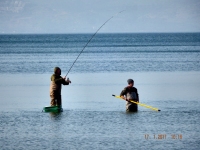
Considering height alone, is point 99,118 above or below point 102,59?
below

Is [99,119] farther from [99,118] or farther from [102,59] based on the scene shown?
[102,59]

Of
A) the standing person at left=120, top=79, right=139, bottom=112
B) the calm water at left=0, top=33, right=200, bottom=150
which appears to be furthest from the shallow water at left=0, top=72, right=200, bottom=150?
the standing person at left=120, top=79, right=139, bottom=112

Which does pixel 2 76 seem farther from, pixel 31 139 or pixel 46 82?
pixel 31 139

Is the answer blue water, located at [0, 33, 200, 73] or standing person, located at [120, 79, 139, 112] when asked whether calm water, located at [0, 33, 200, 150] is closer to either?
standing person, located at [120, 79, 139, 112]

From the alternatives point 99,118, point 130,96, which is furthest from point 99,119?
point 130,96

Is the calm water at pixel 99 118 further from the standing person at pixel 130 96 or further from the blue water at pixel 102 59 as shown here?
the blue water at pixel 102 59

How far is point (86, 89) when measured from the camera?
2608 centimetres

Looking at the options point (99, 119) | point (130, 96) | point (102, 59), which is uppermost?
point (102, 59)

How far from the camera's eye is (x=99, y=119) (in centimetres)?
1778

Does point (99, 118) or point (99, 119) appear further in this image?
point (99, 118)

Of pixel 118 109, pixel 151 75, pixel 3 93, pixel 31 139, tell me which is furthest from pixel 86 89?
pixel 31 139

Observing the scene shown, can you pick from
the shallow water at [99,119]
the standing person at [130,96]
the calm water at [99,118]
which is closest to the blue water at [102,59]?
the calm water at [99,118]

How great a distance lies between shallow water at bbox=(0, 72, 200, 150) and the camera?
1470 cm

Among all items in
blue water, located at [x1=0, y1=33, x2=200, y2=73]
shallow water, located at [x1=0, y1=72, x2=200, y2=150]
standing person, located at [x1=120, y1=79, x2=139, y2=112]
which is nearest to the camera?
shallow water, located at [x1=0, y1=72, x2=200, y2=150]
